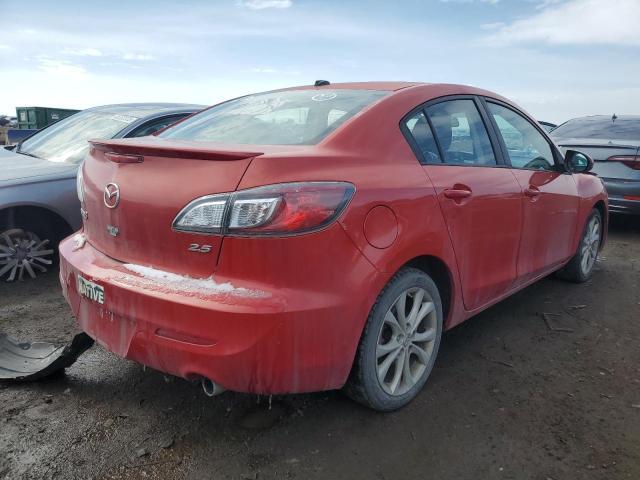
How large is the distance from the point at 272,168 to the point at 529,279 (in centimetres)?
229

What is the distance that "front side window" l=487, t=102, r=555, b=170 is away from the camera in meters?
3.34

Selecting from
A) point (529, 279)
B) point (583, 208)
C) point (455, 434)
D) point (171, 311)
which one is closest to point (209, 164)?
point (171, 311)

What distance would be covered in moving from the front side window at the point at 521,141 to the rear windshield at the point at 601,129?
3824 mm

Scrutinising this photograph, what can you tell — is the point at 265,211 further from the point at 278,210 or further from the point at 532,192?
the point at 532,192

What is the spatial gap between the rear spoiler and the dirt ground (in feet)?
3.85

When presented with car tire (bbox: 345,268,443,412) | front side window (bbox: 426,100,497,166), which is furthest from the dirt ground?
front side window (bbox: 426,100,497,166)

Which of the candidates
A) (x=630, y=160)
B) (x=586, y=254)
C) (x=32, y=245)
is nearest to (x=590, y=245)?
(x=586, y=254)

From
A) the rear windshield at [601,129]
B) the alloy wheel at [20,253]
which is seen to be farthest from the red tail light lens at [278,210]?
the rear windshield at [601,129]

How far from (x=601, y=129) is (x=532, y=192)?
16.5 ft

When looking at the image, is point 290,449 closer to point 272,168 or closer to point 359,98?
point 272,168

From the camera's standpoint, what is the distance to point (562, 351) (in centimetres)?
324

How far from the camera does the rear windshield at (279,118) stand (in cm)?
244

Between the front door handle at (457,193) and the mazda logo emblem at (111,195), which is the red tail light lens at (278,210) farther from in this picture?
the front door handle at (457,193)

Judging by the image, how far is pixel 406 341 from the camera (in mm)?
2475
